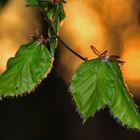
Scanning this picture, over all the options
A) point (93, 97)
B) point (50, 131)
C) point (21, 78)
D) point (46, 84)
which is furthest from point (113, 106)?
point (50, 131)

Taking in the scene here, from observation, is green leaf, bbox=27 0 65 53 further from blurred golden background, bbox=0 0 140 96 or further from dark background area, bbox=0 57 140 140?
dark background area, bbox=0 57 140 140

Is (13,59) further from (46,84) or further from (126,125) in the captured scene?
(46,84)

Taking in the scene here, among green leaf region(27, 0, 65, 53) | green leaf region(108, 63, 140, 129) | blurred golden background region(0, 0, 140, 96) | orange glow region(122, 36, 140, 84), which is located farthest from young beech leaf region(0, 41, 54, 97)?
orange glow region(122, 36, 140, 84)

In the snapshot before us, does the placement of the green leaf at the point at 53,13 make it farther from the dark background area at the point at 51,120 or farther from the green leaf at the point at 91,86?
the dark background area at the point at 51,120

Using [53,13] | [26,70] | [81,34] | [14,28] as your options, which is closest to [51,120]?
[81,34]

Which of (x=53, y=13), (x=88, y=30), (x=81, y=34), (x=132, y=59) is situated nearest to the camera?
(x=53, y=13)

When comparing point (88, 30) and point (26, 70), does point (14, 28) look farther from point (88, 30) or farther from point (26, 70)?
point (26, 70)
